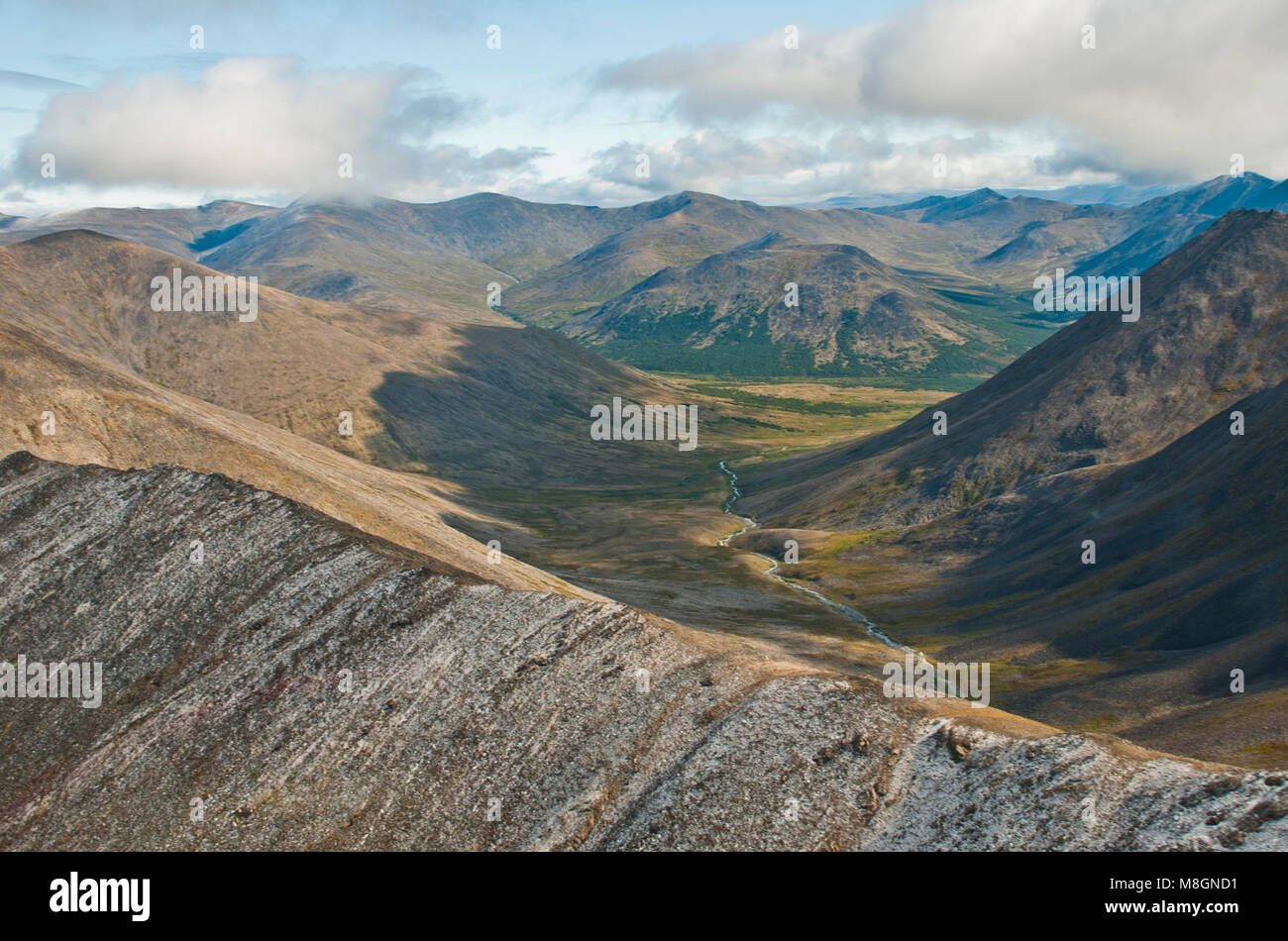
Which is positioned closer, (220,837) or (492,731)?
(220,837)

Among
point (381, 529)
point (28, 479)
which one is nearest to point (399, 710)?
point (381, 529)
